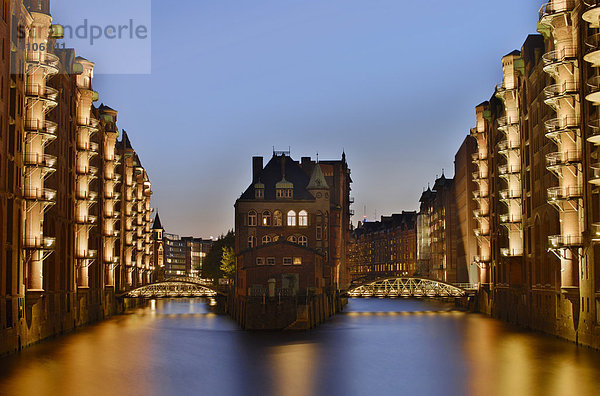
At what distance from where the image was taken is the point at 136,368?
52.2 metres

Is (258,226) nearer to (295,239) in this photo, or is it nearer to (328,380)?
(295,239)

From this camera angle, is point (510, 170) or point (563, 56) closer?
point (563, 56)

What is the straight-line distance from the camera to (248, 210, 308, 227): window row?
105 m

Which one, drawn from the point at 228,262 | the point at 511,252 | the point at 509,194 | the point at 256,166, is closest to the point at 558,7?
the point at 509,194

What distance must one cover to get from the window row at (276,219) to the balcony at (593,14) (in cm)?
6001

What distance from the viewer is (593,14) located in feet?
157

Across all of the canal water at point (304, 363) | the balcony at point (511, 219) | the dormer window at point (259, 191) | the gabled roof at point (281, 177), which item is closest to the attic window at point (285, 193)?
the gabled roof at point (281, 177)

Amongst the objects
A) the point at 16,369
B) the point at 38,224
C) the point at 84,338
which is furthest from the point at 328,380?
the point at 84,338

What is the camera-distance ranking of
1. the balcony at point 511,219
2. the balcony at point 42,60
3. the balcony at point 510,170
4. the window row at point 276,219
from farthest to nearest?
the window row at point 276,219 < the balcony at point 510,170 < the balcony at point 511,219 < the balcony at point 42,60

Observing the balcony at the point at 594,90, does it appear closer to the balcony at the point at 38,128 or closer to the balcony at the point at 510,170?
the balcony at the point at 510,170

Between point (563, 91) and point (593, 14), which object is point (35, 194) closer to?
point (563, 91)

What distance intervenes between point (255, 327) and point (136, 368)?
82.0 ft

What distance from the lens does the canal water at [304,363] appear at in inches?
1730

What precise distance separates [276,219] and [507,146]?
123 feet
